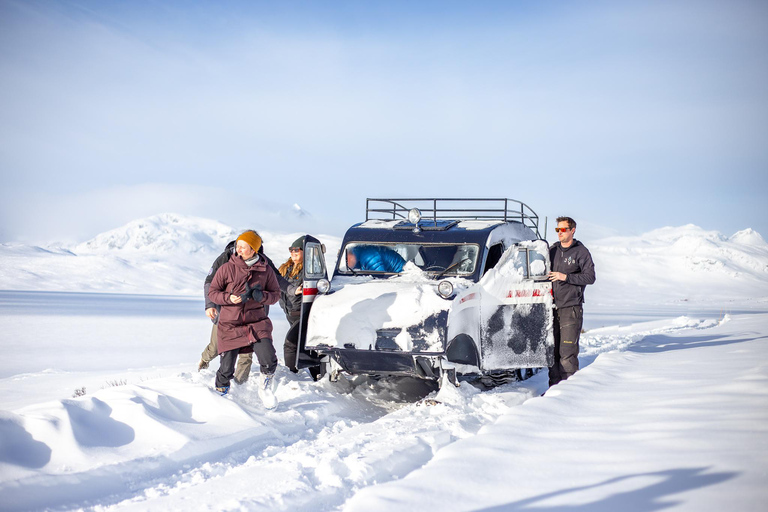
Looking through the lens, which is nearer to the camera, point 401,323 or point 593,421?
point 593,421

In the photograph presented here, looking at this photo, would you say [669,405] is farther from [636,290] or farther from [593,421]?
[636,290]

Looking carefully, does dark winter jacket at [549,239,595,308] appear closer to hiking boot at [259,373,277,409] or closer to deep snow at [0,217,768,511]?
deep snow at [0,217,768,511]

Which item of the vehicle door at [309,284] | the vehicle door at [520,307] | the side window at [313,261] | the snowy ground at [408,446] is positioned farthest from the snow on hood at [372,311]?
the snowy ground at [408,446]

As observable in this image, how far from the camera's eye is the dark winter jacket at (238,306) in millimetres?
5945

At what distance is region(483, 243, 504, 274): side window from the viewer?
7.39 metres

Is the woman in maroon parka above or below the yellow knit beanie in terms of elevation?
below

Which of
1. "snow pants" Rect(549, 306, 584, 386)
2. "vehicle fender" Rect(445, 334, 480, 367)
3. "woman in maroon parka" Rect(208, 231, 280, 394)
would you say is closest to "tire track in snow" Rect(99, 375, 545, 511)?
"vehicle fender" Rect(445, 334, 480, 367)

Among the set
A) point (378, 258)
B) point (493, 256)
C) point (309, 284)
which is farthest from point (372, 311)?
point (493, 256)

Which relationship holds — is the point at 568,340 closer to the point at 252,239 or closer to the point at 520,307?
the point at 520,307

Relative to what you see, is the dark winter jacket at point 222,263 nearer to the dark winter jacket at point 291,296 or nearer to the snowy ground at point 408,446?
the dark winter jacket at point 291,296

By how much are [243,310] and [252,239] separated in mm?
734

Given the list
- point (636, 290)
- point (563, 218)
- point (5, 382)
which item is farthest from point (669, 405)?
point (636, 290)

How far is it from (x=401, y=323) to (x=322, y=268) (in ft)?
4.87

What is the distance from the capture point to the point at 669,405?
4.55m
